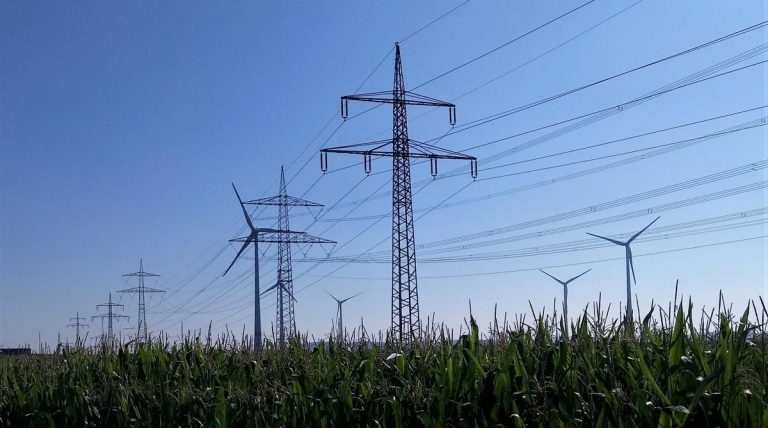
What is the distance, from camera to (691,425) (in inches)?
220

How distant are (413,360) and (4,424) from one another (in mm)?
7228

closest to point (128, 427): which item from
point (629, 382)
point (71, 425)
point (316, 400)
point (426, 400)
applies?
point (71, 425)

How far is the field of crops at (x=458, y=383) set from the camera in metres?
5.77

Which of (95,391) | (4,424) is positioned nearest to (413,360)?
(95,391)

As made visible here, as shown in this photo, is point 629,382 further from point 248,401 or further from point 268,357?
point 268,357

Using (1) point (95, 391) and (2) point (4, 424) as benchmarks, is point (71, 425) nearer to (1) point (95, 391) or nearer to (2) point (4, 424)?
(1) point (95, 391)

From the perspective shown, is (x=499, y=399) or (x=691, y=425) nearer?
(x=691, y=425)

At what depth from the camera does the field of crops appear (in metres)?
5.77

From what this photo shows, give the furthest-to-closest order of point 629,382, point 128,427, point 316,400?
point 128,427 < point 316,400 < point 629,382

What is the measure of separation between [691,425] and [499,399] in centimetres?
172

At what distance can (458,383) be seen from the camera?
24.2ft

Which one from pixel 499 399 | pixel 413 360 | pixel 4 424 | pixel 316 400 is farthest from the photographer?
pixel 4 424

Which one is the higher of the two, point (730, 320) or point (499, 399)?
point (730, 320)

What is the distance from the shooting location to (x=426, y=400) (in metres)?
7.28
